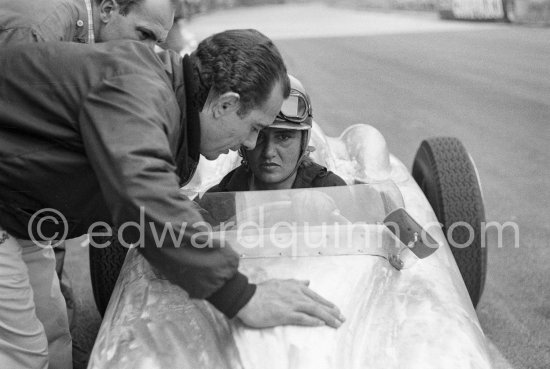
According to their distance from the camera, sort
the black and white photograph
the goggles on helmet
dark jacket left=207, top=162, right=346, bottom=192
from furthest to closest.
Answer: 1. dark jacket left=207, top=162, right=346, bottom=192
2. the goggles on helmet
3. the black and white photograph

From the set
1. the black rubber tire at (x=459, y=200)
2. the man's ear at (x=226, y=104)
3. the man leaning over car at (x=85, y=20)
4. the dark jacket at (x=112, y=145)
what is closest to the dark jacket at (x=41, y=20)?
the man leaning over car at (x=85, y=20)

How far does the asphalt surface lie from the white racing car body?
1188 millimetres

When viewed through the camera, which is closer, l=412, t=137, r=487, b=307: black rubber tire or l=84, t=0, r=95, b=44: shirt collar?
l=84, t=0, r=95, b=44: shirt collar

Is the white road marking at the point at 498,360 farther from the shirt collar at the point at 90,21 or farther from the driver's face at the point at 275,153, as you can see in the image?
the shirt collar at the point at 90,21

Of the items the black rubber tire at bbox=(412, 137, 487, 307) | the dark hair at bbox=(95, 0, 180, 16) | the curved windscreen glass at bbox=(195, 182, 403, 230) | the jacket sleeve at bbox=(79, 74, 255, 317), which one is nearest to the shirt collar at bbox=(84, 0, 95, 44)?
the dark hair at bbox=(95, 0, 180, 16)

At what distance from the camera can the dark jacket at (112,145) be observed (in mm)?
1869

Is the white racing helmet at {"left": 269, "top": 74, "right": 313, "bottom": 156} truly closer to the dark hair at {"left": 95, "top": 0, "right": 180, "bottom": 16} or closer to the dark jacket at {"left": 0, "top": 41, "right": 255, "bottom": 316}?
the dark hair at {"left": 95, "top": 0, "right": 180, "bottom": 16}

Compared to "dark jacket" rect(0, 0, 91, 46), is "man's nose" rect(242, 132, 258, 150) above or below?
below

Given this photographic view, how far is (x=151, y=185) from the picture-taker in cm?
186

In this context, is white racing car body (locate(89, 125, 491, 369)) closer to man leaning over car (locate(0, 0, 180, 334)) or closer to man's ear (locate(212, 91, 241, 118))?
man's ear (locate(212, 91, 241, 118))

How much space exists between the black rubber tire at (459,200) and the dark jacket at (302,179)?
668 mm

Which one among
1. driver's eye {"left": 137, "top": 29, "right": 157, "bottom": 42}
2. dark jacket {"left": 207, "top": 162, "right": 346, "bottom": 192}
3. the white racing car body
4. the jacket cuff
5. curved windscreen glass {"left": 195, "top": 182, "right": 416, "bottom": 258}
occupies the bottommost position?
dark jacket {"left": 207, "top": 162, "right": 346, "bottom": 192}

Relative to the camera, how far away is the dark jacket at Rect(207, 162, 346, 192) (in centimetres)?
333

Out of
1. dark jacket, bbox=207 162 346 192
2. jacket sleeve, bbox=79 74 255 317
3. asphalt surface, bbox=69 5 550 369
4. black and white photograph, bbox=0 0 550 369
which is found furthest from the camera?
asphalt surface, bbox=69 5 550 369
